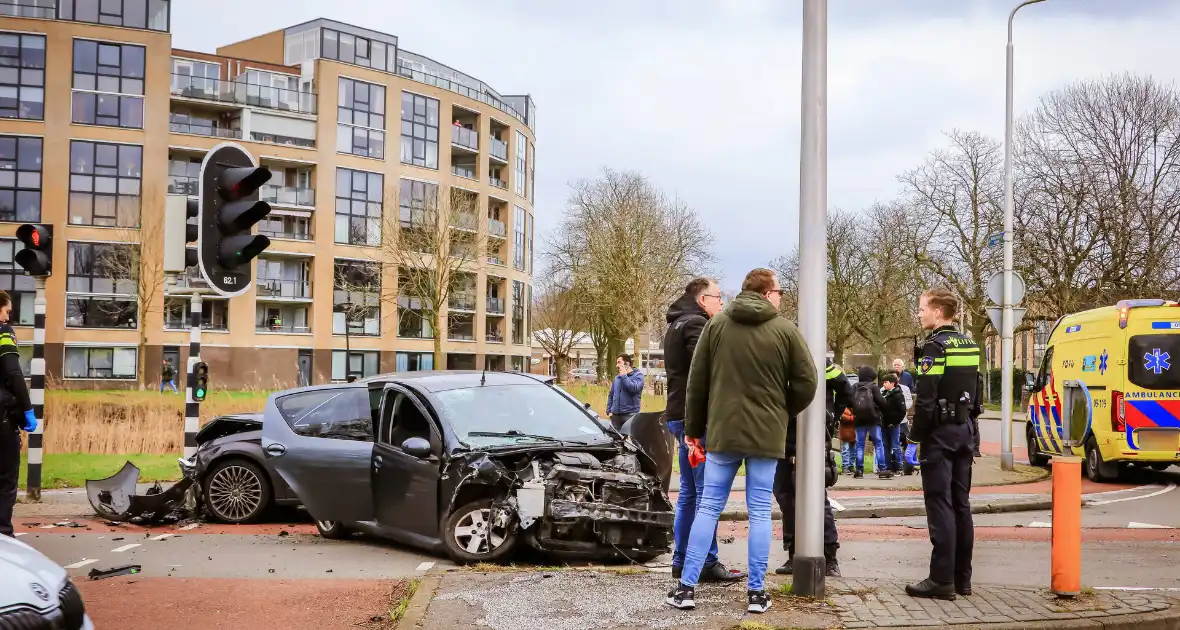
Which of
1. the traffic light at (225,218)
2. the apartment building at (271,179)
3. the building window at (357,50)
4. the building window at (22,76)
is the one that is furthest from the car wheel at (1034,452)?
the building window at (357,50)

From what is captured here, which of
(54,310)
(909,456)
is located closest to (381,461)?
(909,456)

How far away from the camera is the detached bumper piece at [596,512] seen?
8.10 m

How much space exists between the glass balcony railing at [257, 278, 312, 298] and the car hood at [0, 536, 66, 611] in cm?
5361

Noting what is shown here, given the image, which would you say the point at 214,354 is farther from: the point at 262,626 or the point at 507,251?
the point at 262,626

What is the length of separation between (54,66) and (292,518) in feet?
151

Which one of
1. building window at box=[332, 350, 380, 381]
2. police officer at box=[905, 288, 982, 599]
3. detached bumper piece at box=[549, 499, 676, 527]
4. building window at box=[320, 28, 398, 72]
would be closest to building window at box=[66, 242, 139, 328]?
building window at box=[332, 350, 380, 381]

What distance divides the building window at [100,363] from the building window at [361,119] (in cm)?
1505

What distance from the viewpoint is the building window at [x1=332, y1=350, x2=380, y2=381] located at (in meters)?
58.1

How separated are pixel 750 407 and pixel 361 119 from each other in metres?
55.3

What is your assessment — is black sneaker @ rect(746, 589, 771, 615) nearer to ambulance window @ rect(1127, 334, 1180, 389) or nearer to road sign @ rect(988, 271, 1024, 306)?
ambulance window @ rect(1127, 334, 1180, 389)

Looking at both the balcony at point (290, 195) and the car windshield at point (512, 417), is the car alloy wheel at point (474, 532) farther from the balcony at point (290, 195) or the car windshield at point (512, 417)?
→ the balcony at point (290, 195)

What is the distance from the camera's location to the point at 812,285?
6.45 metres

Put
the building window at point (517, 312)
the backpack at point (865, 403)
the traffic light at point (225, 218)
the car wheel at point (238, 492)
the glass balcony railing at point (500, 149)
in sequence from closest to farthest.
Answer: the car wheel at point (238, 492) < the traffic light at point (225, 218) < the backpack at point (865, 403) < the glass balcony railing at point (500, 149) < the building window at point (517, 312)

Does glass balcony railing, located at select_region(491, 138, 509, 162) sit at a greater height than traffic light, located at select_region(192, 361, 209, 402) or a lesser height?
greater
